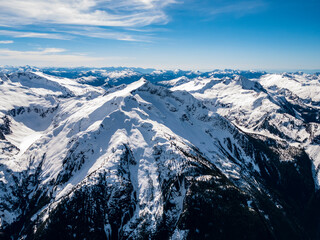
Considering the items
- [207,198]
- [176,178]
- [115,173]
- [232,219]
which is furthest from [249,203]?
[115,173]

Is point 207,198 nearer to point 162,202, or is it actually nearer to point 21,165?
point 162,202

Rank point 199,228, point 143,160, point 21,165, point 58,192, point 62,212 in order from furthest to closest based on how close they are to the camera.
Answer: point 21,165 < point 143,160 < point 58,192 < point 62,212 < point 199,228

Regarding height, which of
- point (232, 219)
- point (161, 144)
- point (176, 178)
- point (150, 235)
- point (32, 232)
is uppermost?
point (161, 144)

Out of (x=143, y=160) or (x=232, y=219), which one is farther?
(x=143, y=160)

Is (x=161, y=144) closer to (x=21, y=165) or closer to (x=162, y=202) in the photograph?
(x=162, y=202)

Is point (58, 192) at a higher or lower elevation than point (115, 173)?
lower

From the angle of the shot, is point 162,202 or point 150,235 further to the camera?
point 162,202

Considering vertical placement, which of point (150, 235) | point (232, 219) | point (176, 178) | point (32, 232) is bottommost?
point (32, 232)

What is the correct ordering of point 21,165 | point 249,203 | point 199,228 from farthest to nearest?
point 21,165, point 249,203, point 199,228

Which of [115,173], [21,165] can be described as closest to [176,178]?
[115,173]

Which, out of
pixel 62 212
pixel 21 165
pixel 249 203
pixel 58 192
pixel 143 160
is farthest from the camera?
pixel 21 165
